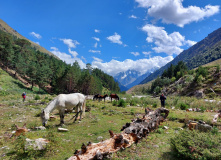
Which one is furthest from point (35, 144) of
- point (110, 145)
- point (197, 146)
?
point (197, 146)

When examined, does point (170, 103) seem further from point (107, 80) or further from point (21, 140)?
point (107, 80)

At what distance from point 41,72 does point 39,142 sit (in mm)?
57649

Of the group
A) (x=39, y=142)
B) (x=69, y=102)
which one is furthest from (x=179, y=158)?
(x=69, y=102)

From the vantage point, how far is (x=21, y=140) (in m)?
5.43

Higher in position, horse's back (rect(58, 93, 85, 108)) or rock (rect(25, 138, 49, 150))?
horse's back (rect(58, 93, 85, 108))

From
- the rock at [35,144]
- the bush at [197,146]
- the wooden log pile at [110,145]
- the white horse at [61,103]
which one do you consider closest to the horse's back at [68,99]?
the white horse at [61,103]

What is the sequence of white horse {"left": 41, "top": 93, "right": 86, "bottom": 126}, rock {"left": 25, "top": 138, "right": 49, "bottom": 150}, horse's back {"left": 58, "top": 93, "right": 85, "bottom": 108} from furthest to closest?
horse's back {"left": 58, "top": 93, "right": 85, "bottom": 108} → white horse {"left": 41, "top": 93, "right": 86, "bottom": 126} → rock {"left": 25, "top": 138, "right": 49, "bottom": 150}

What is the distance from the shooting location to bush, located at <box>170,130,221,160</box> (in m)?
4.55

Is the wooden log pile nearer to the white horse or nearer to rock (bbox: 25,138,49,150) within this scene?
rock (bbox: 25,138,49,150)

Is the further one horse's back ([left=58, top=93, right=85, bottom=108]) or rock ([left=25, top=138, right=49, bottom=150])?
→ horse's back ([left=58, top=93, right=85, bottom=108])

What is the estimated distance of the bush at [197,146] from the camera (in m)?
4.55

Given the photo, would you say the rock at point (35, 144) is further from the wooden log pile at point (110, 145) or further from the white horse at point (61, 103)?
the white horse at point (61, 103)

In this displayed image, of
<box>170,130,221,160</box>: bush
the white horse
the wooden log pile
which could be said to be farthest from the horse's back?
<box>170,130,221,160</box>: bush

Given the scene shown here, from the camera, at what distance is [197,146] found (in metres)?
4.94
